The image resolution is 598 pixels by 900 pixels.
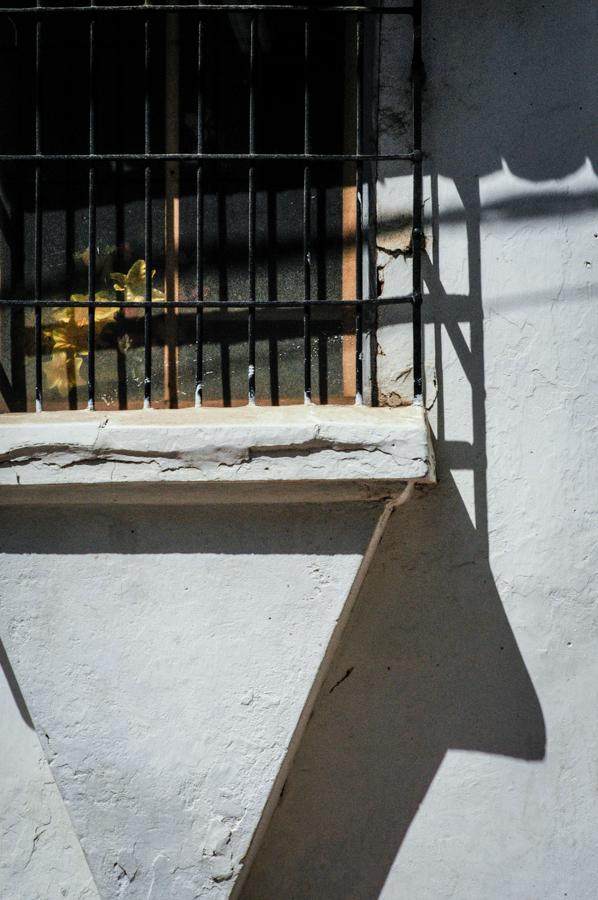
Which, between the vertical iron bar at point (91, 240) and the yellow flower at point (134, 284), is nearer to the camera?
the vertical iron bar at point (91, 240)

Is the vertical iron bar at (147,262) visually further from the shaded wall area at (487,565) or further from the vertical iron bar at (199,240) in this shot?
the shaded wall area at (487,565)

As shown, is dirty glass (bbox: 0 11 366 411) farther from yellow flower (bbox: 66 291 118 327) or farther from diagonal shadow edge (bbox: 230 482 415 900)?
diagonal shadow edge (bbox: 230 482 415 900)

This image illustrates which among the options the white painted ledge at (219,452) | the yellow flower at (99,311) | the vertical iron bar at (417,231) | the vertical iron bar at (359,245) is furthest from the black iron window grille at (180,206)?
the white painted ledge at (219,452)

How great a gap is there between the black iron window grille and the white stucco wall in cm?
26

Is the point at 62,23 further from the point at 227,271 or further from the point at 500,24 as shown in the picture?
the point at 500,24

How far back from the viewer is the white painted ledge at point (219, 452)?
2002 mm

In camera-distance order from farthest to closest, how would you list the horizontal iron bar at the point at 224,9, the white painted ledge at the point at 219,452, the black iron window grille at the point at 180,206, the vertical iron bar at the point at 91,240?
the black iron window grille at the point at 180,206
the vertical iron bar at the point at 91,240
the horizontal iron bar at the point at 224,9
the white painted ledge at the point at 219,452

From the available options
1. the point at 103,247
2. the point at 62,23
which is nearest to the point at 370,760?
the point at 103,247

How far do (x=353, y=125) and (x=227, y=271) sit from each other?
1.74ft

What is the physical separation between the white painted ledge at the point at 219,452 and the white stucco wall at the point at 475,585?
5.6 inches

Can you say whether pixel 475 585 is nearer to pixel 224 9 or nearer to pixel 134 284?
pixel 134 284

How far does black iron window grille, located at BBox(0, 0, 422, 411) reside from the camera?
241 centimetres

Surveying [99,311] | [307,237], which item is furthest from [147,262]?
[307,237]

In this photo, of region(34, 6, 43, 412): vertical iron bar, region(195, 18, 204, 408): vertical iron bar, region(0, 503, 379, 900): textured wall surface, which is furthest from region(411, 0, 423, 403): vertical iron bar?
region(34, 6, 43, 412): vertical iron bar
